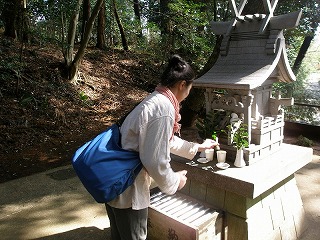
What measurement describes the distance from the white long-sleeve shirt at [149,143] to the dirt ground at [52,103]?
132 inches

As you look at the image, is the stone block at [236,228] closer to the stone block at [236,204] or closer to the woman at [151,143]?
the stone block at [236,204]

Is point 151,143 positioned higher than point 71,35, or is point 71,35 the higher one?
point 71,35

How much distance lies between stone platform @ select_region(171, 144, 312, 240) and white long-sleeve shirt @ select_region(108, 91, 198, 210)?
29.7 inches

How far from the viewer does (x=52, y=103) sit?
7.19 meters

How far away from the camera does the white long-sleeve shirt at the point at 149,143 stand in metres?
1.57

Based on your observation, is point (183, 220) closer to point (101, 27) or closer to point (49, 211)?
point (49, 211)

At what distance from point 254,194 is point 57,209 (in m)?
2.32

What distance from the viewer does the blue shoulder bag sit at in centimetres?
160

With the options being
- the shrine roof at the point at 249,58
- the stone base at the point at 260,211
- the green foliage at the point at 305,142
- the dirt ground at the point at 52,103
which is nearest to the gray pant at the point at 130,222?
the stone base at the point at 260,211

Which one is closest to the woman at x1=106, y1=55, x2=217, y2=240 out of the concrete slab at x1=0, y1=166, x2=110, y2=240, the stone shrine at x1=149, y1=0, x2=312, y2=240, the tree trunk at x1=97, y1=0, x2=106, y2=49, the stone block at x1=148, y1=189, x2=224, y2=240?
the stone block at x1=148, y1=189, x2=224, y2=240

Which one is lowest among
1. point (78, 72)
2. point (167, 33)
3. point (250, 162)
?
point (250, 162)

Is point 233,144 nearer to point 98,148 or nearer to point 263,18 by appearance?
point 263,18

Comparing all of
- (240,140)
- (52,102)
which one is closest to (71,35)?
(52,102)

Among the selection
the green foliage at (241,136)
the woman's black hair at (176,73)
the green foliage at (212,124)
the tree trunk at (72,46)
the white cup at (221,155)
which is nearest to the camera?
the woman's black hair at (176,73)
